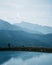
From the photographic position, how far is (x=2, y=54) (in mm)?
4488

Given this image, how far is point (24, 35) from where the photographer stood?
4.54m

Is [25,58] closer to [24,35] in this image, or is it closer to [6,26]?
[24,35]

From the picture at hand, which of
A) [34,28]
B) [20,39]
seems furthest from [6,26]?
[34,28]

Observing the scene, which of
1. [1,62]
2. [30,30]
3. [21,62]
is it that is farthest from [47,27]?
[1,62]

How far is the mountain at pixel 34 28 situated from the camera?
456 cm

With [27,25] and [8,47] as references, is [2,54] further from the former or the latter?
[27,25]

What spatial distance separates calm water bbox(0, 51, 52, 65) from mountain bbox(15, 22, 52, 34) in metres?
0.55

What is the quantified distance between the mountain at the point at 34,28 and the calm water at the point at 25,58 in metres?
0.55

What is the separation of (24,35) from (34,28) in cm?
31

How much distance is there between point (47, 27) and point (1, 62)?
141 cm

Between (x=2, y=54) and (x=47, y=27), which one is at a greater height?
(x=47, y=27)

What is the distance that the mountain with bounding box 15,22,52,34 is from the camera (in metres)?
4.56

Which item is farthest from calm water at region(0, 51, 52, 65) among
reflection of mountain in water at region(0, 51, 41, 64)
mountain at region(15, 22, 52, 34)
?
mountain at region(15, 22, 52, 34)

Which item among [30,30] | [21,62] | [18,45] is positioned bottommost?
[21,62]
